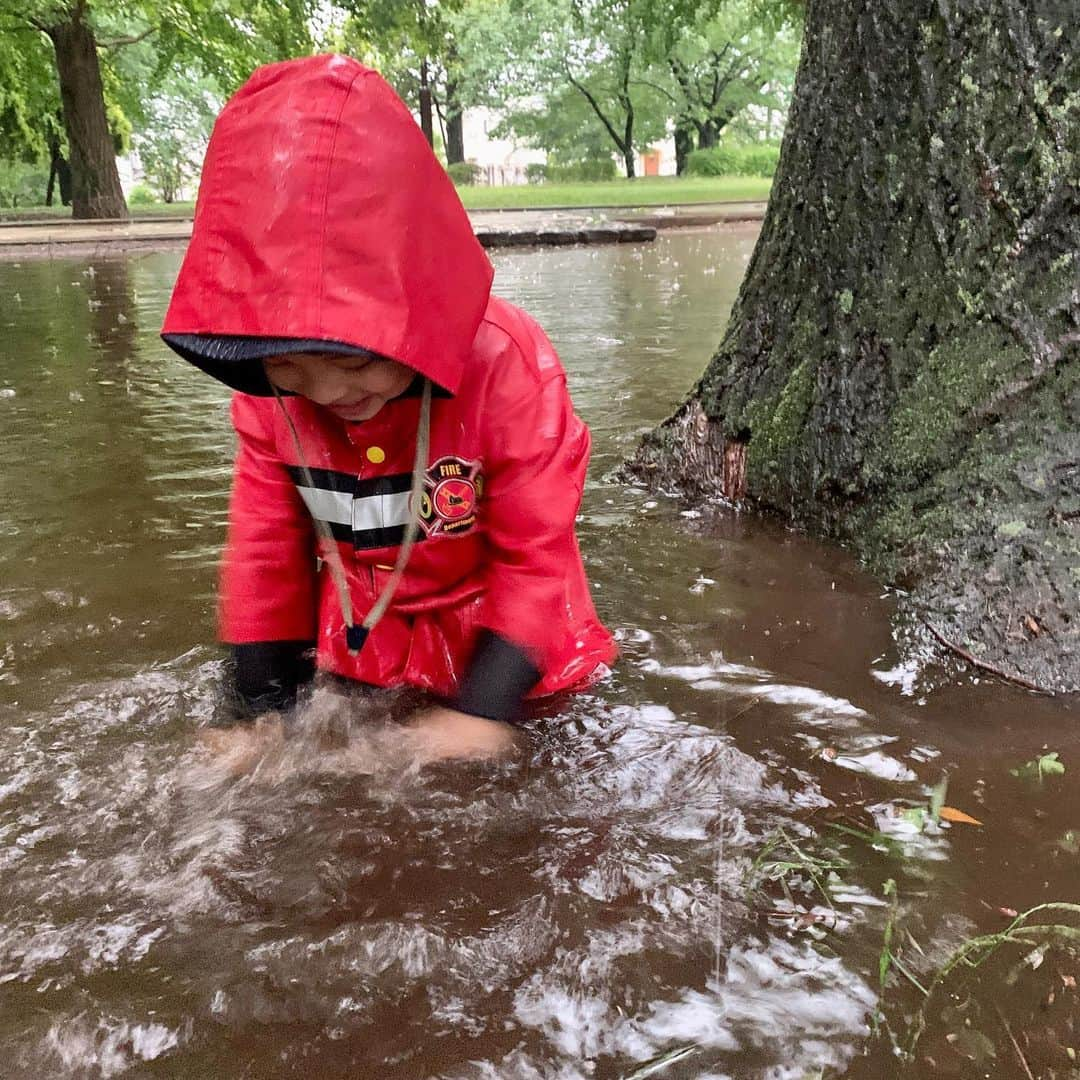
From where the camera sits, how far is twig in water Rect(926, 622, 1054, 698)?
2248mm

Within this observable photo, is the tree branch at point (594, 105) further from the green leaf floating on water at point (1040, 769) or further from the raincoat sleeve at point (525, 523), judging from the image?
the green leaf floating on water at point (1040, 769)

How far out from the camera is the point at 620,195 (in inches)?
1000

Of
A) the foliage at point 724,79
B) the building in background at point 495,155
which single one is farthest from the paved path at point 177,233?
the building in background at point 495,155

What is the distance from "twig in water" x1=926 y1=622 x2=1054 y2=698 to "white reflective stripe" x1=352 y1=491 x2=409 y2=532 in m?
1.33

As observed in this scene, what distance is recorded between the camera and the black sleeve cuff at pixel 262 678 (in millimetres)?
2230

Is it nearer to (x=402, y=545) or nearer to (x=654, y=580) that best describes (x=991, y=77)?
(x=654, y=580)

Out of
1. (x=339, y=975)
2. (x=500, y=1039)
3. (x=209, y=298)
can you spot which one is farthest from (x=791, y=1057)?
(x=209, y=298)

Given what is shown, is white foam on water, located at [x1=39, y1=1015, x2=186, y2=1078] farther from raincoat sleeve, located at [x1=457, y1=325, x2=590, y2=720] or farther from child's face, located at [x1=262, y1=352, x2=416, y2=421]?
child's face, located at [x1=262, y1=352, x2=416, y2=421]

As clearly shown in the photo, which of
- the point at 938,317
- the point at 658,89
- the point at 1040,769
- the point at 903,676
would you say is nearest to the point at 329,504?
the point at 903,676

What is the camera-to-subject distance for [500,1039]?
140cm

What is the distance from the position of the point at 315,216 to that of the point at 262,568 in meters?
0.95

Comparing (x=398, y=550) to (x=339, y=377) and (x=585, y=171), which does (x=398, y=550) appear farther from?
(x=585, y=171)

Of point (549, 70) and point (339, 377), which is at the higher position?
point (549, 70)

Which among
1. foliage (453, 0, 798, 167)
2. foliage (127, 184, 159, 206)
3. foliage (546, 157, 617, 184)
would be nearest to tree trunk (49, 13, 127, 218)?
foliage (453, 0, 798, 167)
